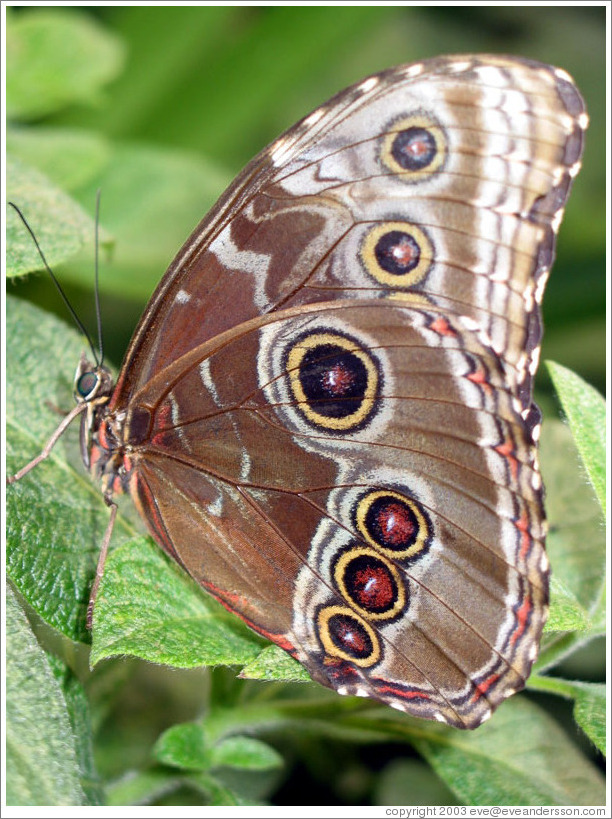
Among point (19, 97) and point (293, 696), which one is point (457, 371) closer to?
point (293, 696)

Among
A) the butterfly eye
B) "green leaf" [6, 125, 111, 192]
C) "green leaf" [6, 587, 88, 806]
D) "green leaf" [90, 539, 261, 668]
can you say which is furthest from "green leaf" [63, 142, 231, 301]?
"green leaf" [6, 587, 88, 806]

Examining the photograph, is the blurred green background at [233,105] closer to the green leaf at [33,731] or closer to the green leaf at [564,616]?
the green leaf at [33,731]

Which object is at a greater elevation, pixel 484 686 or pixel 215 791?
pixel 484 686

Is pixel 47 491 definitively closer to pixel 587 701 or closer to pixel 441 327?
pixel 441 327

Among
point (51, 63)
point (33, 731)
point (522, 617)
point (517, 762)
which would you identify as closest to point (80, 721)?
point (33, 731)

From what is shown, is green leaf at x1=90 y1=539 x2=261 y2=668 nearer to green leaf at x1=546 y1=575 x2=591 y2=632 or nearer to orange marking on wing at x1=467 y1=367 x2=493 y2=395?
green leaf at x1=546 y1=575 x2=591 y2=632

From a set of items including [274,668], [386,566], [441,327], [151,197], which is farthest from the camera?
[151,197]
